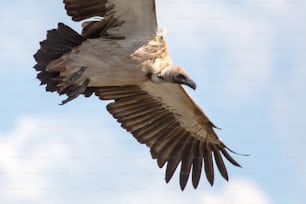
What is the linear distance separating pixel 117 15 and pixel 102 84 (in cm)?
86

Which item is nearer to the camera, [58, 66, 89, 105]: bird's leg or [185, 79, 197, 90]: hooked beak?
[185, 79, 197, 90]: hooked beak

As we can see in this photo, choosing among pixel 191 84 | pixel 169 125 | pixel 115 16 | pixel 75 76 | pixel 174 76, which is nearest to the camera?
pixel 191 84

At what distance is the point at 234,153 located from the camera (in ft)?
35.0

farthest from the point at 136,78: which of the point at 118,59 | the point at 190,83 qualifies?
the point at 190,83

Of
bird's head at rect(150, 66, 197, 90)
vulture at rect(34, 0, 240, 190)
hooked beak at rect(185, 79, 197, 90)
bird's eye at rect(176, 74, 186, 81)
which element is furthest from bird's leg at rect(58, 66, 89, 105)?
hooked beak at rect(185, 79, 197, 90)

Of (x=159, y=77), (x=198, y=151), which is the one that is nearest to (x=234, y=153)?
(x=198, y=151)

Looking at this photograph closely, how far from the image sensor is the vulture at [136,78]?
1008cm

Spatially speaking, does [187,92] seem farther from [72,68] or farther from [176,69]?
[72,68]

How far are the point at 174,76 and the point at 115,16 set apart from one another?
1.07 metres

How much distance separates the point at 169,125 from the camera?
452 inches

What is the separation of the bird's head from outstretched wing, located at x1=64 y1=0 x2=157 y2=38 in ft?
1.69

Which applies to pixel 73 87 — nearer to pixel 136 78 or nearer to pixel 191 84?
pixel 136 78

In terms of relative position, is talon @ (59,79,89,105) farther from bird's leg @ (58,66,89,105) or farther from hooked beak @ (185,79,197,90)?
hooked beak @ (185,79,197,90)

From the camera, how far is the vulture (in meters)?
10.1
